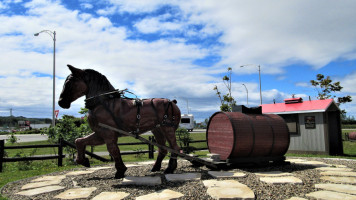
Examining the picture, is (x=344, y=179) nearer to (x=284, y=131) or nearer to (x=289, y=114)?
(x=284, y=131)

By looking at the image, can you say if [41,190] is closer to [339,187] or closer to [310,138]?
[339,187]

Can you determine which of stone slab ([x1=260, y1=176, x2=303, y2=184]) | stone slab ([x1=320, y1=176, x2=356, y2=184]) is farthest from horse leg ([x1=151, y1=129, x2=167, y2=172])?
stone slab ([x1=320, y1=176, x2=356, y2=184])

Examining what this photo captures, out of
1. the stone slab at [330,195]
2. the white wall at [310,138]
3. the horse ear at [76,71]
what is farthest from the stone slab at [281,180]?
the white wall at [310,138]

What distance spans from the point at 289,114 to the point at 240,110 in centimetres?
615

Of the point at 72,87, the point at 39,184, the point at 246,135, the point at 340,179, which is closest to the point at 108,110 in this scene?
the point at 72,87

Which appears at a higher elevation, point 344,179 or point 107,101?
point 107,101

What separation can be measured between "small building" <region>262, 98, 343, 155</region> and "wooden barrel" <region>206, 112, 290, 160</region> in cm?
538

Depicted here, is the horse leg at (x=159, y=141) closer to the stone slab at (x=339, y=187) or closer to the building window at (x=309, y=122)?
the stone slab at (x=339, y=187)

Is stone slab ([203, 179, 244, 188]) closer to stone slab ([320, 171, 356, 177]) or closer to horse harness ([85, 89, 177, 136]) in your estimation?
horse harness ([85, 89, 177, 136])

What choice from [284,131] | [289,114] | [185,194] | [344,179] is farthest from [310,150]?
[185,194]

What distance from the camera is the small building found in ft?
39.0

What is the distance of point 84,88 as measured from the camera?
5.86 metres

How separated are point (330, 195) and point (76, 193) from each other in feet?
15.0

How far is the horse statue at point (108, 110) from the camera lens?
5.77 m
